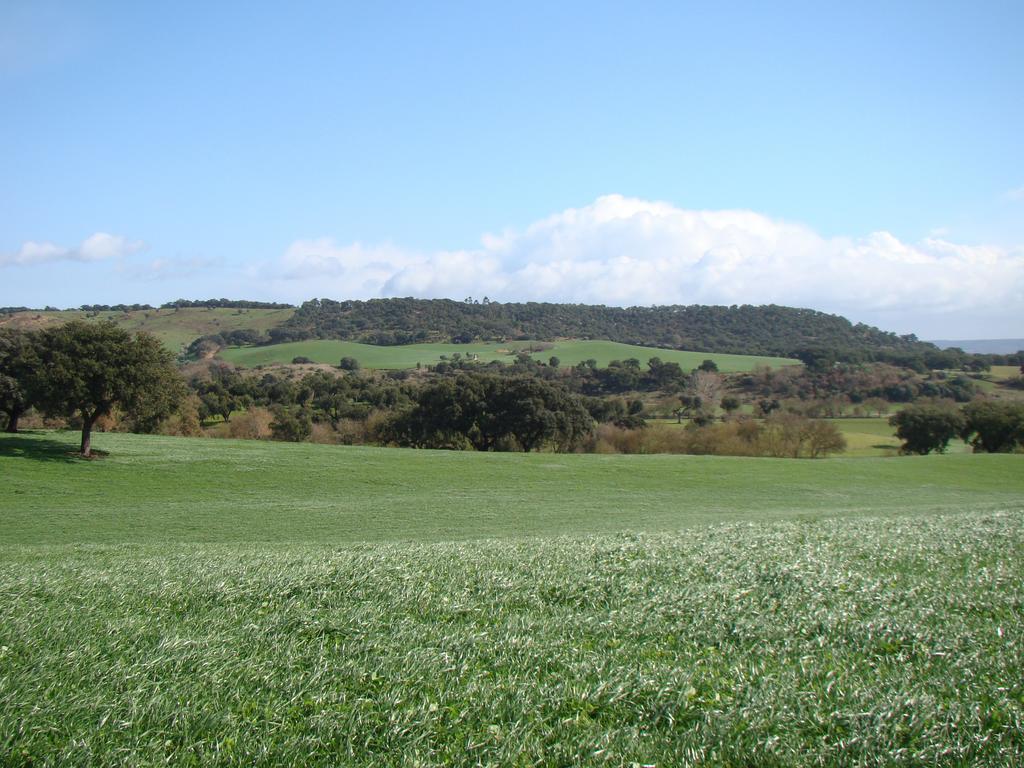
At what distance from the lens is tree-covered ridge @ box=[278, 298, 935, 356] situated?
127 meters

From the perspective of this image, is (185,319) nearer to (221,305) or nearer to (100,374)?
(221,305)

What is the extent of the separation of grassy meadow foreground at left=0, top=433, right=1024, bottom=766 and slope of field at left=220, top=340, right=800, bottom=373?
86918mm

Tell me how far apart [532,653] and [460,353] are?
342 feet

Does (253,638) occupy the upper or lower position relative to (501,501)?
upper

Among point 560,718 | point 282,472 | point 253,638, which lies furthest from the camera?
point 282,472

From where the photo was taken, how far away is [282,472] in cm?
3069

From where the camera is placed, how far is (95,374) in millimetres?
27938

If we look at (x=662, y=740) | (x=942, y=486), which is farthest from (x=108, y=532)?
(x=942, y=486)

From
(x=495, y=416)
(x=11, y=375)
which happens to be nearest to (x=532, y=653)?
(x=11, y=375)

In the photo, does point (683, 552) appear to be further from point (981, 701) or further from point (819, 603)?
point (981, 701)

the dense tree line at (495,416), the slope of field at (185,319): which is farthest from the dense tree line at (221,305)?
the dense tree line at (495,416)

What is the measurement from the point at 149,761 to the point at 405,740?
4.84 ft

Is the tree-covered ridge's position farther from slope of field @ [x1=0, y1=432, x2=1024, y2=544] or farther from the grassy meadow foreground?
the grassy meadow foreground

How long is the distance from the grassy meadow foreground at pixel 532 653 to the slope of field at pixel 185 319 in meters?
112
